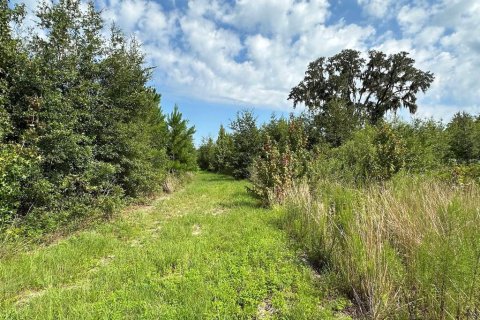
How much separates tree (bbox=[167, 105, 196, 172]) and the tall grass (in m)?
12.8

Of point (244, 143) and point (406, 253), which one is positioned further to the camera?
point (244, 143)

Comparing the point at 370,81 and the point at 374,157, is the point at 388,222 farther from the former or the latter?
the point at 370,81

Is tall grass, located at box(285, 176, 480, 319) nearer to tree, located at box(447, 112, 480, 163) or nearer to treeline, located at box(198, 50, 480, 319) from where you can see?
treeline, located at box(198, 50, 480, 319)

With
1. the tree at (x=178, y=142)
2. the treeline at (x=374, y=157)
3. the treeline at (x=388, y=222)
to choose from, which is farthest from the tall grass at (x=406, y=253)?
the tree at (x=178, y=142)

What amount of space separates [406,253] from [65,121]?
22.6 feet

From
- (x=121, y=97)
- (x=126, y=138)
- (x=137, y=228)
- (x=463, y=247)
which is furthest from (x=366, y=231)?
(x=121, y=97)

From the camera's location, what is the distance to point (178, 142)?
16.6m

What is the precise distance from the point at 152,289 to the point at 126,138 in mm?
6239

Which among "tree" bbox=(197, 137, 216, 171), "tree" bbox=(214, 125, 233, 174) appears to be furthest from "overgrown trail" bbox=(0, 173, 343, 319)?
"tree" bbox=(197, 137, 216, 171)

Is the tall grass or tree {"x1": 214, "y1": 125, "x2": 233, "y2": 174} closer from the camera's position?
the tall grass

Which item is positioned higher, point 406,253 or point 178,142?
point 178,142

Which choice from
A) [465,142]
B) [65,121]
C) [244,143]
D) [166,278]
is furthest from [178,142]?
[465,142]

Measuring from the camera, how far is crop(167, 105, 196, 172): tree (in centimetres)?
1617

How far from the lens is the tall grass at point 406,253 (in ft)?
8.11
